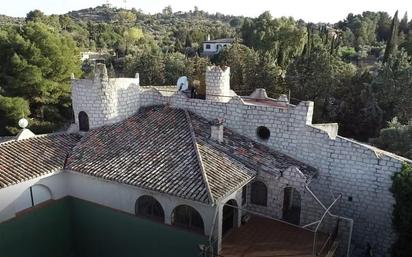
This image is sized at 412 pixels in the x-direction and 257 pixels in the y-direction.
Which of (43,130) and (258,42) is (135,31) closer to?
(258,42)

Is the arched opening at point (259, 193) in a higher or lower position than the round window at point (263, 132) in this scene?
lower

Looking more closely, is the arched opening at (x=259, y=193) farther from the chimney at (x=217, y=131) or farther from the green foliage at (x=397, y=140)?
the green foliage at (x=397, y=140)

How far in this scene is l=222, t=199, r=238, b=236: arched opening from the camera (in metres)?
14.5

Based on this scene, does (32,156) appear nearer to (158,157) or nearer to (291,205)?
(158,157)

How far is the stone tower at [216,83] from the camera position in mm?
18391

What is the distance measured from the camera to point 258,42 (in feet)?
207

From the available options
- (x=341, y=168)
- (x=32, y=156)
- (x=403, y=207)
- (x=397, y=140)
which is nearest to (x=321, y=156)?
(x=341, y=168)

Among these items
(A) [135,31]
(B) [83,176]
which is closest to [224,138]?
(B) [83,176]

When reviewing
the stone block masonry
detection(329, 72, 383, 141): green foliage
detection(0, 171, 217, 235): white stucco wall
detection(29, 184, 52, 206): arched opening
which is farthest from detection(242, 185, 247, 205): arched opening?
detection(329, 72, 383, 141): green foliage

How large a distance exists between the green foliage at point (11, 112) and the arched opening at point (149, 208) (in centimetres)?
2136

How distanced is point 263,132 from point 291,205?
3514mm

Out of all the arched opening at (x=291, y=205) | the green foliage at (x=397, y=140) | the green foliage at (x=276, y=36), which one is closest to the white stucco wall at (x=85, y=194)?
the arched opening at (x=291, y=205)

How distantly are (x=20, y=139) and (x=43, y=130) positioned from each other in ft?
59.0

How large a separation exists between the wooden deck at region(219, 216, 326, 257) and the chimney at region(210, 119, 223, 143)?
3.80m
